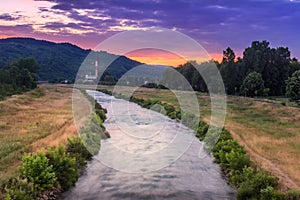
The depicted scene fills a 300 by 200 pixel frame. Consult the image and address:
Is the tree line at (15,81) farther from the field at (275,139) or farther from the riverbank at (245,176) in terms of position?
the riverbank at (245,176)

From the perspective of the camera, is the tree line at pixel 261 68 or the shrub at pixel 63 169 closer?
the shrub at pixel 63 169

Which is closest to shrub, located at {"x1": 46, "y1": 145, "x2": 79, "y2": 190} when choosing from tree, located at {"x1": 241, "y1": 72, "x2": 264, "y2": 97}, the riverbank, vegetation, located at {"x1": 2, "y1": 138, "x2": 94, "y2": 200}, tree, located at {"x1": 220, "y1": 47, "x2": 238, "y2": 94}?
vegetation, located at {"x1": 2, "y1": 138, "x2": 94, "y2": 200}

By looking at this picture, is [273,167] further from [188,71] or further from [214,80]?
[188,71]

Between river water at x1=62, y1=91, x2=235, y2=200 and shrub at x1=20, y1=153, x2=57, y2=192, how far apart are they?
5.77 ft

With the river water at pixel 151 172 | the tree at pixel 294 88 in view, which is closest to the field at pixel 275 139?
the river water at pixel 151 172

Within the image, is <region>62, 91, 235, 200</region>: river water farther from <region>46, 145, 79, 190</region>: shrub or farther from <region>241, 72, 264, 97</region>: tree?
<region>241, 72, 264, 97</region>: tree

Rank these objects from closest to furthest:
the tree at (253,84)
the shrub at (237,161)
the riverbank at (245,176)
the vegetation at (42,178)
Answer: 1. the vegetation at (42,178)
2. the riverbank at (245,176)
3. the shrub at (237,161)
4. the tree at (253,84)

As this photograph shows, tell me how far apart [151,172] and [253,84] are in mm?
80169

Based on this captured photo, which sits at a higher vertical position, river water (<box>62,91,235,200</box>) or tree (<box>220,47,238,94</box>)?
tree (<box>220,47,238,94</box>)

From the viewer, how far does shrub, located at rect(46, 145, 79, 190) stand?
846 inches

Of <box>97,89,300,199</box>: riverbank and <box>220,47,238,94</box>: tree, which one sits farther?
<box>220,47,238,94</box>: tree

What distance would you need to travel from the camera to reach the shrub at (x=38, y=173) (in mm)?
18781

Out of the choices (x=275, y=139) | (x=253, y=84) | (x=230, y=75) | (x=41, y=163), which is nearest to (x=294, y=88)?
(x=253, y=84)

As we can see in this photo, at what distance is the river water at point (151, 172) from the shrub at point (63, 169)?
59 cm
